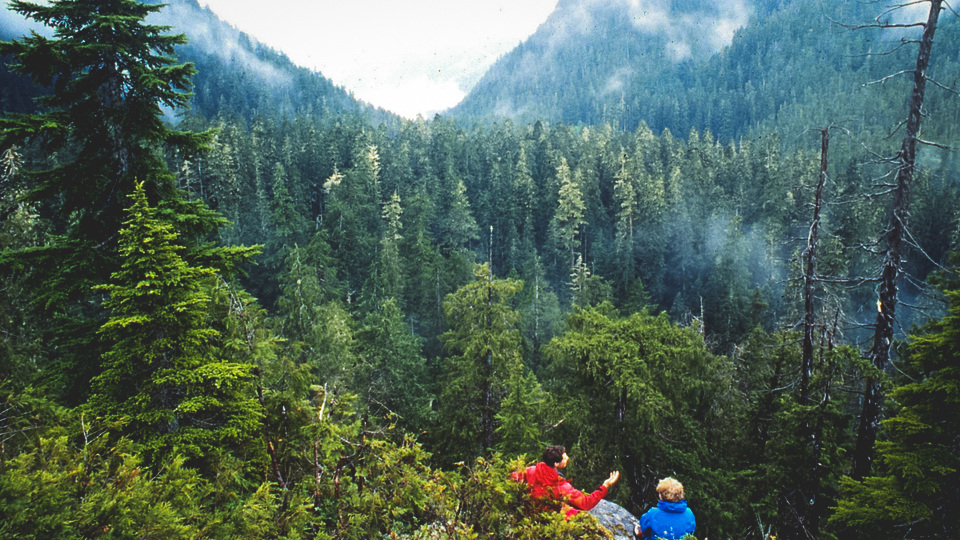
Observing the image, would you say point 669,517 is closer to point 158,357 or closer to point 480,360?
point 158,357

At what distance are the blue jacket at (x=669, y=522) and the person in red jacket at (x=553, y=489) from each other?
0.58m

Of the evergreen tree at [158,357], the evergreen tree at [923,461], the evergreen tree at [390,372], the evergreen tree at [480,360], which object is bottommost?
the evergreen tree at [390,372]

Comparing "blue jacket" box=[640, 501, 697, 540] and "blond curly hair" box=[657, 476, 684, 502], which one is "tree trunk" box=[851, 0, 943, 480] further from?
"blond curly hair" box=[657, 476, 684, 502]

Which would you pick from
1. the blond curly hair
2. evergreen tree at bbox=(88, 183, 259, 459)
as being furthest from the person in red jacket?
evergreen tree at bbox=(88, 183, 259, 459)

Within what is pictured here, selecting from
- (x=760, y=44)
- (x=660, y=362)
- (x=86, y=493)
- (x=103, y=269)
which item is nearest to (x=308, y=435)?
(x=86, y=493)

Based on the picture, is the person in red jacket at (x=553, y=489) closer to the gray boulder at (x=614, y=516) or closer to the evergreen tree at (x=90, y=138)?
the gray boulder at (x=614, y=516)

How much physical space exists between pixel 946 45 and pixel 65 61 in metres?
191

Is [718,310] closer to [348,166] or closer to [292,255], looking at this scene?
[292,255]

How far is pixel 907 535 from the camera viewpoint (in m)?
6.51

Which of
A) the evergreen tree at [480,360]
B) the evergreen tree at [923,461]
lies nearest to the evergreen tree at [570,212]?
the evergreen tree at [480,360]

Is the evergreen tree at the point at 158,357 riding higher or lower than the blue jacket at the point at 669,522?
higher

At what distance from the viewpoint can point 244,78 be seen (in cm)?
14188

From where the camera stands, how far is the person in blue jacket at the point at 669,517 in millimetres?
4969

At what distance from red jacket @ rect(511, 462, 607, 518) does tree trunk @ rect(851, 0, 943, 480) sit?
7260 mm
